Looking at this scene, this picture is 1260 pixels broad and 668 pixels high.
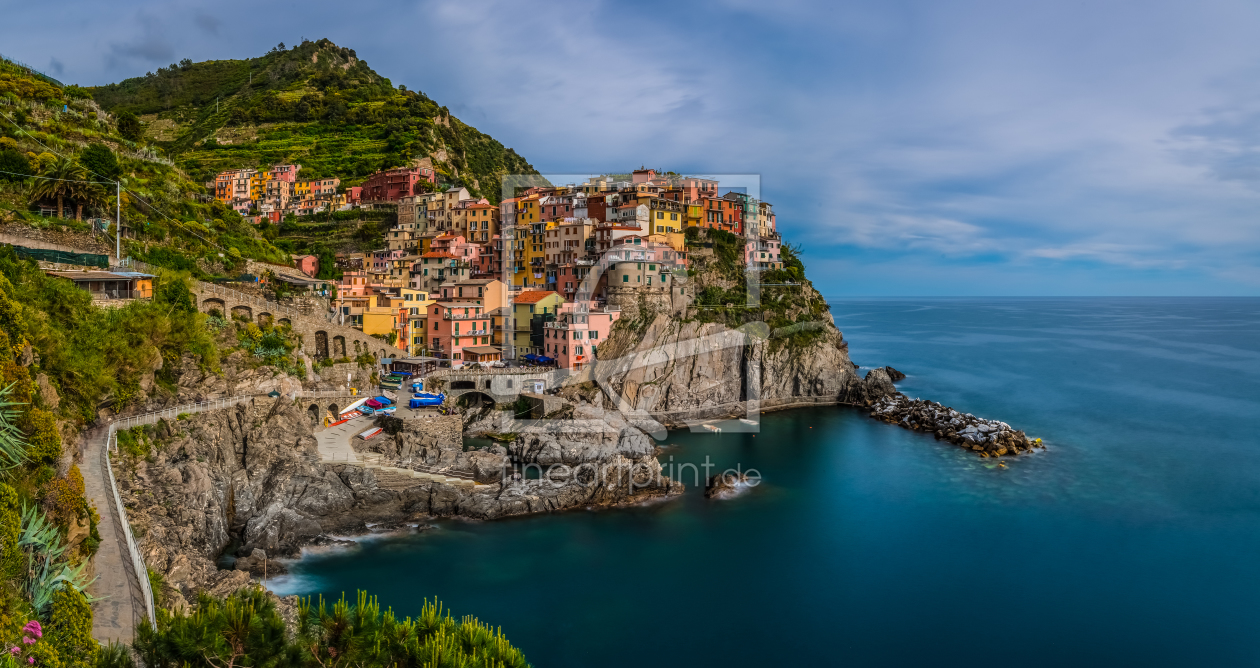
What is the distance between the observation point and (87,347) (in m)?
21.0

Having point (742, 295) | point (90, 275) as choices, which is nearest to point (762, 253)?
point (742, 295)

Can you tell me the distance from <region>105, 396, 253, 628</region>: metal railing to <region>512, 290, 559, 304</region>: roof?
62.1ft

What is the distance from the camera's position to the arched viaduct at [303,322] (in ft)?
98.8

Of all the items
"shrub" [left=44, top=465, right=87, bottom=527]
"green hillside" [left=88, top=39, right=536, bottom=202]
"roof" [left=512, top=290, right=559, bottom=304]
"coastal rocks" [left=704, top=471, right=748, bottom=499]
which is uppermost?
"green hillside" [left=88, top=39, right=536, bottom=202]

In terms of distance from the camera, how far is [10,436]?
469 inches

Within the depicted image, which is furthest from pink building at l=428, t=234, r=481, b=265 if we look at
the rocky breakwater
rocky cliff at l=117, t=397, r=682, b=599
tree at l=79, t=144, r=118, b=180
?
the rocky breakwater

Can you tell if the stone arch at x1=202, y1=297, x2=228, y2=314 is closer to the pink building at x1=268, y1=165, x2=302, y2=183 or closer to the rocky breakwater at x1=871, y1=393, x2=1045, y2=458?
the rocky breakwater at x1=871, y1=393, x2=1045, y2=458

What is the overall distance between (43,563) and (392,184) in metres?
57.2

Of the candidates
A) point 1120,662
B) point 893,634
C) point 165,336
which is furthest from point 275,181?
point 1120,662

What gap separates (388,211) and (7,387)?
2037 inches

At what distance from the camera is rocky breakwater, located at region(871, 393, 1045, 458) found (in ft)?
118

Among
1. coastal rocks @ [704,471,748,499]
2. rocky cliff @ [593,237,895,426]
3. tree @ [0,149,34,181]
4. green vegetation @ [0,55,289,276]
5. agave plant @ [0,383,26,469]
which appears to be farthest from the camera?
rocky cliff @ [593,237,895,426]

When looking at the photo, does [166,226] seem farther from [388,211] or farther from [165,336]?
[388,211]

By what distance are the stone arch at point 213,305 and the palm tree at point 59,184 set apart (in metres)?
7.84
